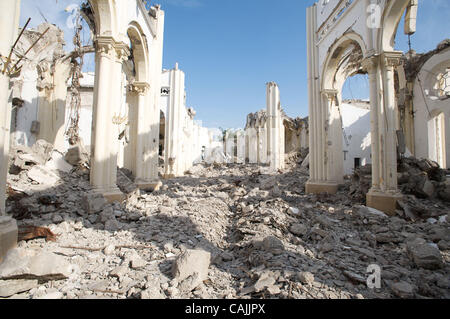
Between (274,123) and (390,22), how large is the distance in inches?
453

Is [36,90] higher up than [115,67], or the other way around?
[36,90]

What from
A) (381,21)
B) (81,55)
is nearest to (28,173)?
(81,55)

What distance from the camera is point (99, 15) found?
18.1ft

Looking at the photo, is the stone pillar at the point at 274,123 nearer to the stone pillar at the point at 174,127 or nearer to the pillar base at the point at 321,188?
the stone pillar at the point at 174,127

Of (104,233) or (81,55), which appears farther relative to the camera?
(81,55)

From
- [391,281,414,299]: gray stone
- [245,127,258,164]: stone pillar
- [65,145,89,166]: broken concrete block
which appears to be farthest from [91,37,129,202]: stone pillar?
[245,127,258,164]: stone pillar

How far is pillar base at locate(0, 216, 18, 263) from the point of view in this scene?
9.02 feet

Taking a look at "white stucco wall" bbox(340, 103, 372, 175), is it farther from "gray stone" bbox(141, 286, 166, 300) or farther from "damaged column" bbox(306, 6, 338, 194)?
"gray stone" bbox(141, 286, 166, 300)

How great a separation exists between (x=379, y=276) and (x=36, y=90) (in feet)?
47.0

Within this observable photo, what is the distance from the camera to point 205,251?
305cm

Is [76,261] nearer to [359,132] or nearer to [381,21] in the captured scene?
[381,21]

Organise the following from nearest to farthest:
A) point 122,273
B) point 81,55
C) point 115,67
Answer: point 122,273
point 115,67
point 81,55
